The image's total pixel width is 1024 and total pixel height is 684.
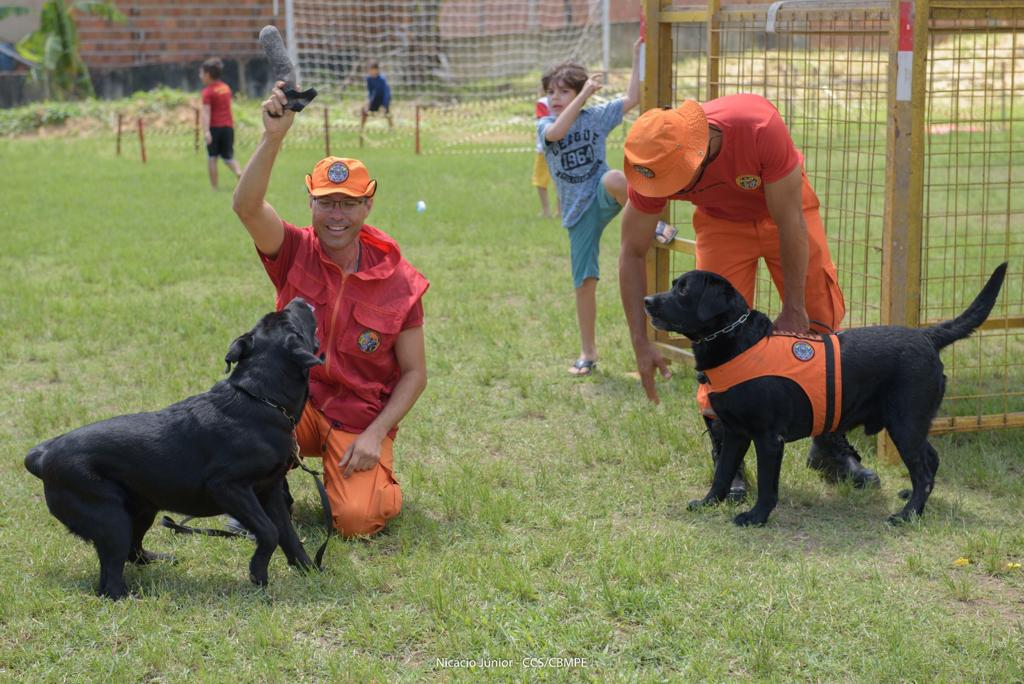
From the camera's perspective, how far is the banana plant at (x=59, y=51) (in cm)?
2930

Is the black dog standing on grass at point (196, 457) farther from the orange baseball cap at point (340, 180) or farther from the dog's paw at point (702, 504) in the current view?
the dog's paw at point (702, 504)

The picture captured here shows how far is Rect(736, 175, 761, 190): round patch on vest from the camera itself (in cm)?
493

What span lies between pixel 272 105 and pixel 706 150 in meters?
1.76

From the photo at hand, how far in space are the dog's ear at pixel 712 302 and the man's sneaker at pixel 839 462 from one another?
37.9 inches

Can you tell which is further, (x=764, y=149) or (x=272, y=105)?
(x=764, y=149)

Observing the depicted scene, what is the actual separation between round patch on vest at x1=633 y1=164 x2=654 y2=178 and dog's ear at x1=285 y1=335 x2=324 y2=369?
1.55 m

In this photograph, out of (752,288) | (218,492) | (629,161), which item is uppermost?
(629,161)

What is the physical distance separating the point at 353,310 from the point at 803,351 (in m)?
1.96

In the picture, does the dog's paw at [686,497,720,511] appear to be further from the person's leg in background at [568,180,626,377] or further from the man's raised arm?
the person's leg in background at [568,180,626,377]

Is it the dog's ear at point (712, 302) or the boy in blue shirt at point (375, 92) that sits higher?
the boy in blue shirt at point (375, 92)


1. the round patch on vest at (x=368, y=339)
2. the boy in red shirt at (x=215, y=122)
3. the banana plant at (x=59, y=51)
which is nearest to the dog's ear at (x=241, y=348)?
the round patch on vest at (x=368, y=339)

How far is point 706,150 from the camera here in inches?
183

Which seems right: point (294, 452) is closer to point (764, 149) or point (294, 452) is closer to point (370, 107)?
point (764, 149)

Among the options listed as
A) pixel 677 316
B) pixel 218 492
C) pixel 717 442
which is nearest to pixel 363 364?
pixel 218 492
